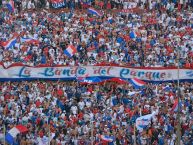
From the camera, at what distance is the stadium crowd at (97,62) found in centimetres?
4288

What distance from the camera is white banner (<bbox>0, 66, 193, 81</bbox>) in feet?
160

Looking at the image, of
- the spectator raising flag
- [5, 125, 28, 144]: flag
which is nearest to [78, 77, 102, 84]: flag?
[5, 125, 28, 144]: flag

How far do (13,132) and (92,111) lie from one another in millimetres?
3727

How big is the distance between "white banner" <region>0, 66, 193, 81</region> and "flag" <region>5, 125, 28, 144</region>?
6712 millimetres

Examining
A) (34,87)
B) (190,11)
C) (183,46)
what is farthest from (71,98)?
(190,11)

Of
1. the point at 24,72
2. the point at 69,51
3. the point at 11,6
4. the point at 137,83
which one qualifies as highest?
the point at 11,6

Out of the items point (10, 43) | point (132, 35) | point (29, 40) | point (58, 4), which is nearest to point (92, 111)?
point (10, 43)

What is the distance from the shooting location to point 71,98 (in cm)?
4600

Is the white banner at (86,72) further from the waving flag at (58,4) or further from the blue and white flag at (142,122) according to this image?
the waving flag at (58,4)

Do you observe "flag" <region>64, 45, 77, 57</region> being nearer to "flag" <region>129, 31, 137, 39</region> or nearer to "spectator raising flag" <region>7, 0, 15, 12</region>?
"flag" <region>129, 31, 137, 39</region>

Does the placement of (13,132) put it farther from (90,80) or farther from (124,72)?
(124,72)

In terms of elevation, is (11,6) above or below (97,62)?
above

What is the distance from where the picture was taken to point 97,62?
50562 mm

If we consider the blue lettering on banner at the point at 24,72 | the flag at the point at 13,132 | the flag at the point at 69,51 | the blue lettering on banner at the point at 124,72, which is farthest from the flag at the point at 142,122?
the flag at the point at 69,51
